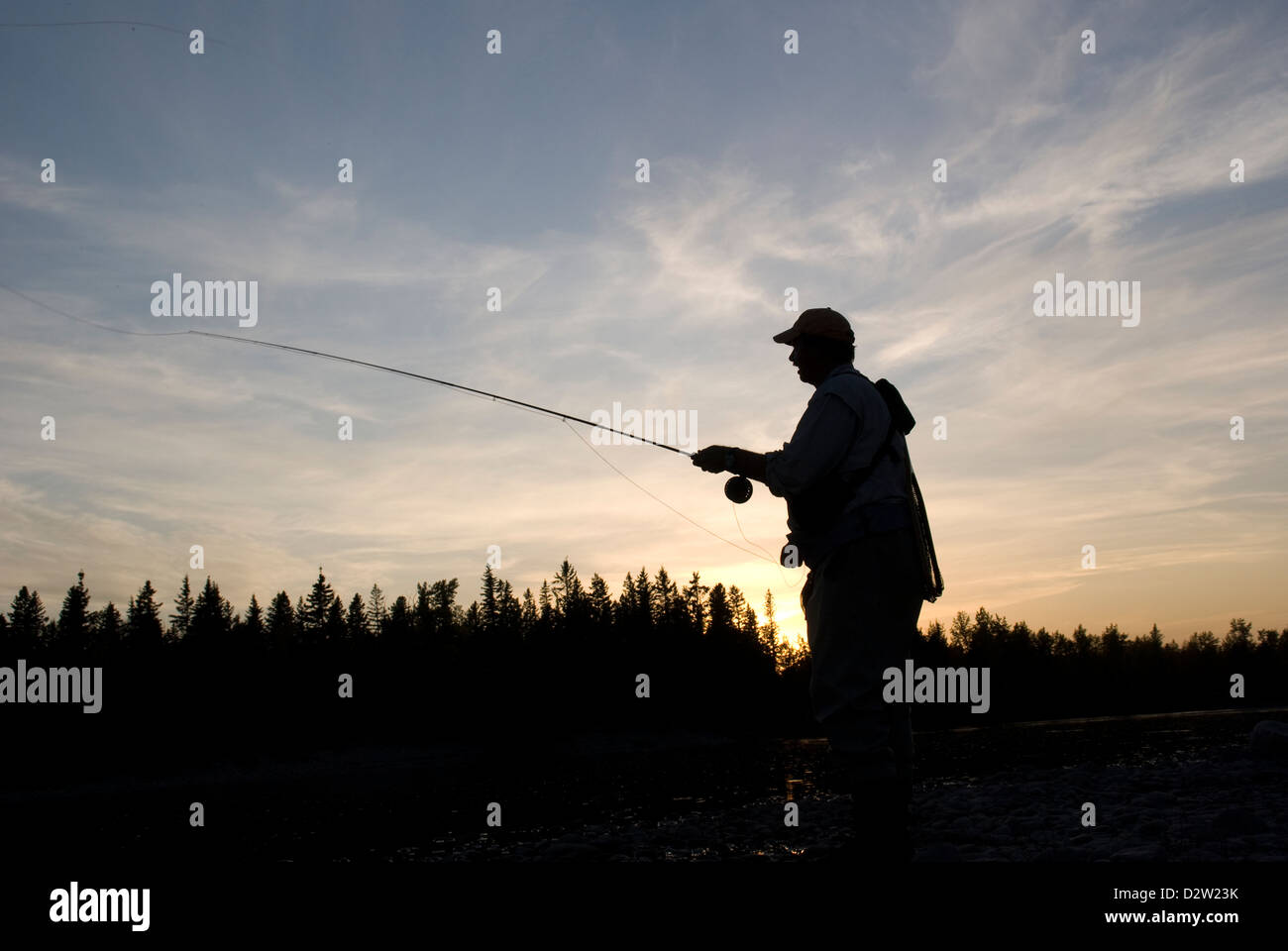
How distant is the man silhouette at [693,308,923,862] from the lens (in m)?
4.78

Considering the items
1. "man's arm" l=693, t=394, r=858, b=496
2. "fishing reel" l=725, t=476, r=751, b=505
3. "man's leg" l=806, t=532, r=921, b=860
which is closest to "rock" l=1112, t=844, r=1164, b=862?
"man's leg" l=806, t=532, r=921, b=860

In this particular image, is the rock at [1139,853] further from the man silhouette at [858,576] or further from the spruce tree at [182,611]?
the spruce tree at [182,611]

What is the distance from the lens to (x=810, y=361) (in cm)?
585

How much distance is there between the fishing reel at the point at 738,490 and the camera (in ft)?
22.5

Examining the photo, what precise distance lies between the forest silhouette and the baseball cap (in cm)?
7737

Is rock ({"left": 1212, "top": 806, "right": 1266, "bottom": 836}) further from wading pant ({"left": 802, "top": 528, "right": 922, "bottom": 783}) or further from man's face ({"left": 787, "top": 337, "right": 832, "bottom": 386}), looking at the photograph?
man's face ({"left": 787, "top": 337, "right": 832, "bottom": 386})

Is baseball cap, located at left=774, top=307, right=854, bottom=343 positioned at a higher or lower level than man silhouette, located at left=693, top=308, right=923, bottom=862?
higher

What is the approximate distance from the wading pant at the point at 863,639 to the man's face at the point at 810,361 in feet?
4.15

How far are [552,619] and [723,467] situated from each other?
329 ft
